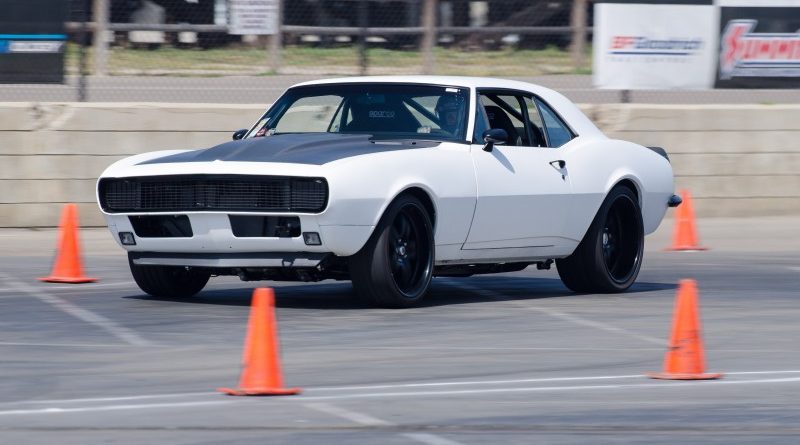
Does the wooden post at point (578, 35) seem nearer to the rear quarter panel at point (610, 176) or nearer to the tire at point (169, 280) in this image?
the rear quarter panel at point (610, 176)

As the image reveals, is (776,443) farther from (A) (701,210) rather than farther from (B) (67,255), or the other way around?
(A) (701,210)

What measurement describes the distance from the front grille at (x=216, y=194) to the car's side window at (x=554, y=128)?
95.6 inches

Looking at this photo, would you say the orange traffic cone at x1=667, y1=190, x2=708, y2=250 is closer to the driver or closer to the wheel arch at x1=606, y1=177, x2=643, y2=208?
the wheel arch at x1=606, y1=177, x2=643, y2=208

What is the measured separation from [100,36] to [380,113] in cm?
911

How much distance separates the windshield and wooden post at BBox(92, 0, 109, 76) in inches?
319

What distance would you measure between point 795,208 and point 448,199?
29.4ft

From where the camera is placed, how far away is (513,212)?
1031 centimetres

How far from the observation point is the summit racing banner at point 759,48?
1759 centimetres

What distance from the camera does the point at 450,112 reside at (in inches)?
405

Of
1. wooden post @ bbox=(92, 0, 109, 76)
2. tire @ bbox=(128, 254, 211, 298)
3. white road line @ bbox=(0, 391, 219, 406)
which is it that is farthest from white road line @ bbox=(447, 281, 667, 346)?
wooden post @ bbox=(92, 0, 109, 76)

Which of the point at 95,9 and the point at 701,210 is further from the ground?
the point at 95,9

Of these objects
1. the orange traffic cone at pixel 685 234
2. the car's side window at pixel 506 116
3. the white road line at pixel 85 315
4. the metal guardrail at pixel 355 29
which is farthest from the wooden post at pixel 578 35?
the white road line at pixel 85 315

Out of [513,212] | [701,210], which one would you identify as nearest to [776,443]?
[513,212]

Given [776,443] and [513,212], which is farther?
[513,212]
